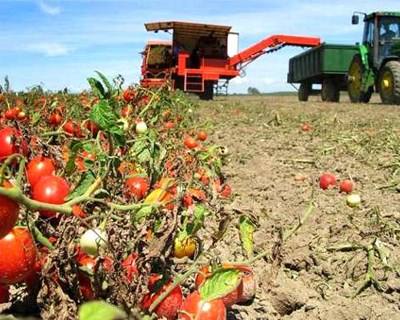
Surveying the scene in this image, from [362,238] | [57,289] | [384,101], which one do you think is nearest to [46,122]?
[362,238]

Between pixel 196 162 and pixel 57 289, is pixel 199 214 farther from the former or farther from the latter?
pixel 196 162

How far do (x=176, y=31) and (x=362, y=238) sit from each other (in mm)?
17444

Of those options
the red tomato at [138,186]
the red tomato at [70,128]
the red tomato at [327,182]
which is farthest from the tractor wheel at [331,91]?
the red tomato at [138,186]

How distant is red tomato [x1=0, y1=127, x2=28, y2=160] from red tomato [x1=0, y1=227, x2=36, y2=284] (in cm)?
86

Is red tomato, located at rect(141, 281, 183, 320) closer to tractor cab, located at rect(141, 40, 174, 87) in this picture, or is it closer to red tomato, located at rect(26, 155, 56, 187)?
red tomato, located at rect(26, 155, 56, 187)

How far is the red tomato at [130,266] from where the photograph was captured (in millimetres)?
1408

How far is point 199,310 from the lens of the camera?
1.45 meters

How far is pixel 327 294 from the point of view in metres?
2.47

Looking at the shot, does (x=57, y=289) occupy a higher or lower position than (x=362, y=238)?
higher

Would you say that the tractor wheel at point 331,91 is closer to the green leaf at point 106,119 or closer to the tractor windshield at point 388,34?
the tractor windshield at point 388,34

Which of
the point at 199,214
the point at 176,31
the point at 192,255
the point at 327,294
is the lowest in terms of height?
the point at 327,294

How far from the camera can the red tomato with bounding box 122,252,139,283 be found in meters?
1.41

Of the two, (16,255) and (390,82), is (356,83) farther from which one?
(16,255)

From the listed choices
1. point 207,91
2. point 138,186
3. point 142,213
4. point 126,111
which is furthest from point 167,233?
point 207,91
